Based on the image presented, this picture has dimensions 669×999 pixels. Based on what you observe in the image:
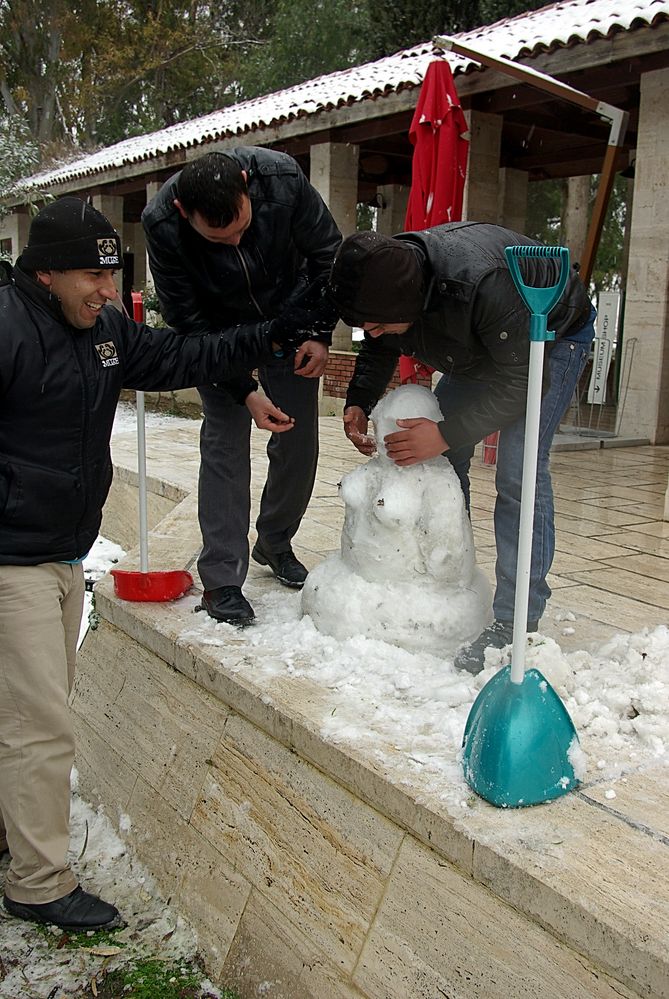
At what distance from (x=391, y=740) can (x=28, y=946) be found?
4.06 ft

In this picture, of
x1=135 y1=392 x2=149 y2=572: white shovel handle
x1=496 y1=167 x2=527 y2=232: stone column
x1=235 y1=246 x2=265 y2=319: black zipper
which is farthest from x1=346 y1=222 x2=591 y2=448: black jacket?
x1=496 y1=167 x2=527 y2=232: stone column

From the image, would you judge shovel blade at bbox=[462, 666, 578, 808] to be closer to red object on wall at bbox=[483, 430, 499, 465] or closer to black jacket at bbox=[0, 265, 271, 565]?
black jacket at bbox=[0, 265, 271, 565]

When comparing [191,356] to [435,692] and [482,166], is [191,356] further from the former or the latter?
[482,166]

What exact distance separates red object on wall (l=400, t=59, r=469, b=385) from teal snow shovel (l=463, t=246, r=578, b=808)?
4.79 metres

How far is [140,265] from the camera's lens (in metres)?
21.2

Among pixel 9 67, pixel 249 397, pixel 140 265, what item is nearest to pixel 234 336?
pixel 249 397

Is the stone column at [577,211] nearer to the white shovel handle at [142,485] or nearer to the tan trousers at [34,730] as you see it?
the white shovel handle at [142,485]

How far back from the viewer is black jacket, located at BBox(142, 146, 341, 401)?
3.04m

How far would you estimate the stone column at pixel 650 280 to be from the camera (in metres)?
7.80

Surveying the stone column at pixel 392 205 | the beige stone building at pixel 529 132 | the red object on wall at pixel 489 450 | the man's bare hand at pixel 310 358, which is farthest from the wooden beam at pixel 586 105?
the stone column at pixel 392 205

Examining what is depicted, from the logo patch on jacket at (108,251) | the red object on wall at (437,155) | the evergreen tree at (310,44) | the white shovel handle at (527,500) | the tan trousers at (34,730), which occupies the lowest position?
the tan trousers at (34,730)

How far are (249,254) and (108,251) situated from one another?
0.68 meters

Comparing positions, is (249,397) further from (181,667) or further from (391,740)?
(391,740)

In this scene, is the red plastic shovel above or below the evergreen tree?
below
